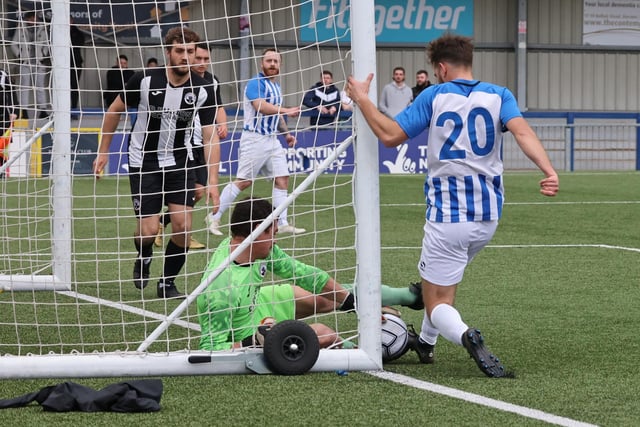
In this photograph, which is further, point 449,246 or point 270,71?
point 270,71

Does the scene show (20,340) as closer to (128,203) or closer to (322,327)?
(322,327)

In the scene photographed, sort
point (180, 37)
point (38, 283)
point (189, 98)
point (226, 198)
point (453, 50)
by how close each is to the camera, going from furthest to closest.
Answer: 1. point (226, 198)
2. point (38, 283)
3. point (189, 98)
4. point (180, 37)
5. point (453, 50)

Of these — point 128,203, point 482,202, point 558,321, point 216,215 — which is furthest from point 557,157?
point 482,202

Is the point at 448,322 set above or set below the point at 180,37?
below

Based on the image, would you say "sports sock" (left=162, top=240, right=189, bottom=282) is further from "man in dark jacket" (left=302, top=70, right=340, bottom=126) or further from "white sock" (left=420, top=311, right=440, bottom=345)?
"white sock" (left=420, top=311, right=440, bottom=345)

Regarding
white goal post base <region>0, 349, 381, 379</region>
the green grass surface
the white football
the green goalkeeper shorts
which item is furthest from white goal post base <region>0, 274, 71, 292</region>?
the white football

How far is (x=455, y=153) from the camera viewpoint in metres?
5.73

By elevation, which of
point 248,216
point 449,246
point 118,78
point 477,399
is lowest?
point 477,399

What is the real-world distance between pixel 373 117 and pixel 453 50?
0.51 meters

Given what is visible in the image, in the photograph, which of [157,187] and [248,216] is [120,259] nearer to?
[248,216]

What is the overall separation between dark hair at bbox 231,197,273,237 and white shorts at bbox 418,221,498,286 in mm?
855

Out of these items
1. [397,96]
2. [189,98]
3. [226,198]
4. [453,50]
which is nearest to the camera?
[453,50]

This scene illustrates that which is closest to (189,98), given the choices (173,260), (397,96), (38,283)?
(173,260)

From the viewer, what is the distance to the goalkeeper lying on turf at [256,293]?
6.09 meters
